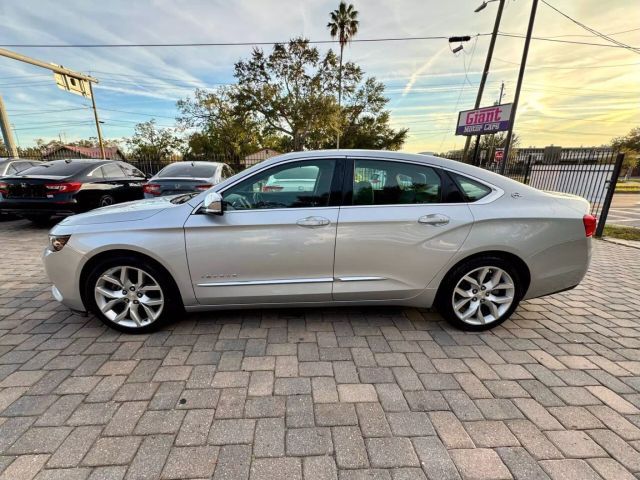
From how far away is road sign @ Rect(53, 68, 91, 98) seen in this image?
42.9ft

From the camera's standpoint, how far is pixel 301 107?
934 inches

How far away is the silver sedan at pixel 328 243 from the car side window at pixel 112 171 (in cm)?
525

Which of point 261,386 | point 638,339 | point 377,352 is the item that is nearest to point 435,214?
point 377,352

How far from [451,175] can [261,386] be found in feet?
7.55

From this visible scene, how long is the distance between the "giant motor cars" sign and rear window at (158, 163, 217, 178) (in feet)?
34.6

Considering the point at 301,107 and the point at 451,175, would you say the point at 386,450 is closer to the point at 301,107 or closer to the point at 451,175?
the point at 451,175

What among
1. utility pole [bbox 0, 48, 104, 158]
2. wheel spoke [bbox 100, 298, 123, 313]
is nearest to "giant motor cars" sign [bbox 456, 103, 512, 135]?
wheel spoke [bbox 100, 298, 123, 313]

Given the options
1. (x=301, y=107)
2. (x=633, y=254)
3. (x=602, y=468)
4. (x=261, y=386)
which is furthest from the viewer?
(x=301, y=107)

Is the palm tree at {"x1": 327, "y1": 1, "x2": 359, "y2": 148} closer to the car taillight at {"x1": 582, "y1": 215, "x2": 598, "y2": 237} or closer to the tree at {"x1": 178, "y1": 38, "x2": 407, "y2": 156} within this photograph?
the tree at {"x1": 178, "y1": 38, "x2": 407, "y2": 156}

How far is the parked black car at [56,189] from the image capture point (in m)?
6.02

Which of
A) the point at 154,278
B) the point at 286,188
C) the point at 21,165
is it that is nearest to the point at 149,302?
the point at 154,278

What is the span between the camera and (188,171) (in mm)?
6965

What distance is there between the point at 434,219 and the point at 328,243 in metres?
0.92

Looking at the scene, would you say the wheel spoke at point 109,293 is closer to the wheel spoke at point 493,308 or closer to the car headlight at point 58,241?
the car headlight at point 58,241
